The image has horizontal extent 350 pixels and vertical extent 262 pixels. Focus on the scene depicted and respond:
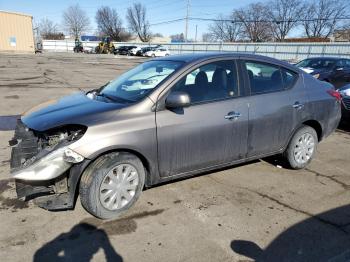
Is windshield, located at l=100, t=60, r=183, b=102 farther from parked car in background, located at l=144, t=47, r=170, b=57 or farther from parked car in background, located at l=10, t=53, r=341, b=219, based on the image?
parked car in background, located at l=144, t=47, r=170, b=57

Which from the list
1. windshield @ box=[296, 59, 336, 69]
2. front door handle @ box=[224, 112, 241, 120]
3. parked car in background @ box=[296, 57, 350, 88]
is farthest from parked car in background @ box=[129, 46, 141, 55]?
front door handle @ box=[224, 112, 241, 120]

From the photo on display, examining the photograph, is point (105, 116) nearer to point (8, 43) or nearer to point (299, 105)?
point (299, 105)

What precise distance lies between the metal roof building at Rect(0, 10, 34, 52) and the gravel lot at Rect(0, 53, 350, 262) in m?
51.6

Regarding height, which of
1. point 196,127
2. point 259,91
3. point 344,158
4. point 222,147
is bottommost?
point 344,158

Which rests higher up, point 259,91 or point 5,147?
Result: point 259,91

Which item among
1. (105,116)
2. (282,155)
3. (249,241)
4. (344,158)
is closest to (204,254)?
(249,241)

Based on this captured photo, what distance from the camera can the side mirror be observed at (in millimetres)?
3734

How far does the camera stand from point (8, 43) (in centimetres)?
5025

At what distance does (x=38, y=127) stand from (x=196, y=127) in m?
1.72

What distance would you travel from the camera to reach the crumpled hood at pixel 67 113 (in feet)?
11.7

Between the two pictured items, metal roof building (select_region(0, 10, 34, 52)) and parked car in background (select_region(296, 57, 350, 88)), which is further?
metal roof building (select_region(0, 10, 34, 52))

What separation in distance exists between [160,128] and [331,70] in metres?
12.5

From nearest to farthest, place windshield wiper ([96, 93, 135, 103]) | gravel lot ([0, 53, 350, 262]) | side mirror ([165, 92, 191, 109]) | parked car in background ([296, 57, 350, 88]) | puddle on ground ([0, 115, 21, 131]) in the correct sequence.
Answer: gravel lot ([0, 53, 350, 262]) → side mirror ([165, 92, 191, 109]) → windshield wiper ([96, 93, 135, 103]) → puddle on ground ([0, 115, 21, 131]) → parked car in background ([296, 57, 350, 88])

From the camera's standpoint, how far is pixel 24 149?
12.1 ft
